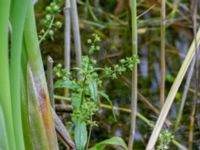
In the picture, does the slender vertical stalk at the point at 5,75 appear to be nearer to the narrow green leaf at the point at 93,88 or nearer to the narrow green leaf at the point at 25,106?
the narrow green leaf at the point at 25,106

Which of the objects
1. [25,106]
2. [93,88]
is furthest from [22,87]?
[93,88]

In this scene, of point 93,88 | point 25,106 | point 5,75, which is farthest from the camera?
point 93,88

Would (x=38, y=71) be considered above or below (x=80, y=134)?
above

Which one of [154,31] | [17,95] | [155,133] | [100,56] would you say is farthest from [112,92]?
[17,95]

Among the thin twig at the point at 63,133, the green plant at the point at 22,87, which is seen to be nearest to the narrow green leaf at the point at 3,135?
the green plant at the point at 22,87

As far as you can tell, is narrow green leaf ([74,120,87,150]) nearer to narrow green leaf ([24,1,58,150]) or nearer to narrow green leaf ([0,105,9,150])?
narrow green leaf ([24,1,58,150])

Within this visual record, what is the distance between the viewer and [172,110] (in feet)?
5.71

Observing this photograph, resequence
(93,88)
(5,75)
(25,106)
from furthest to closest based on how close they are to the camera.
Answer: (93,88) < (25,106) < (5,75)

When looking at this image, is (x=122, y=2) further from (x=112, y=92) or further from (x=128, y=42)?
(x=112, y=92)

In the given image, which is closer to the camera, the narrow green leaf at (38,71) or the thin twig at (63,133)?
the narrow green leaf at (38,71)

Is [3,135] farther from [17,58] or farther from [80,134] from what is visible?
[80,134]

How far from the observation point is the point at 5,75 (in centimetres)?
78

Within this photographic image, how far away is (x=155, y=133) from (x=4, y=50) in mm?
468

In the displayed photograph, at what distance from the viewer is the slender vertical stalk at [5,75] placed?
760 millimetres
